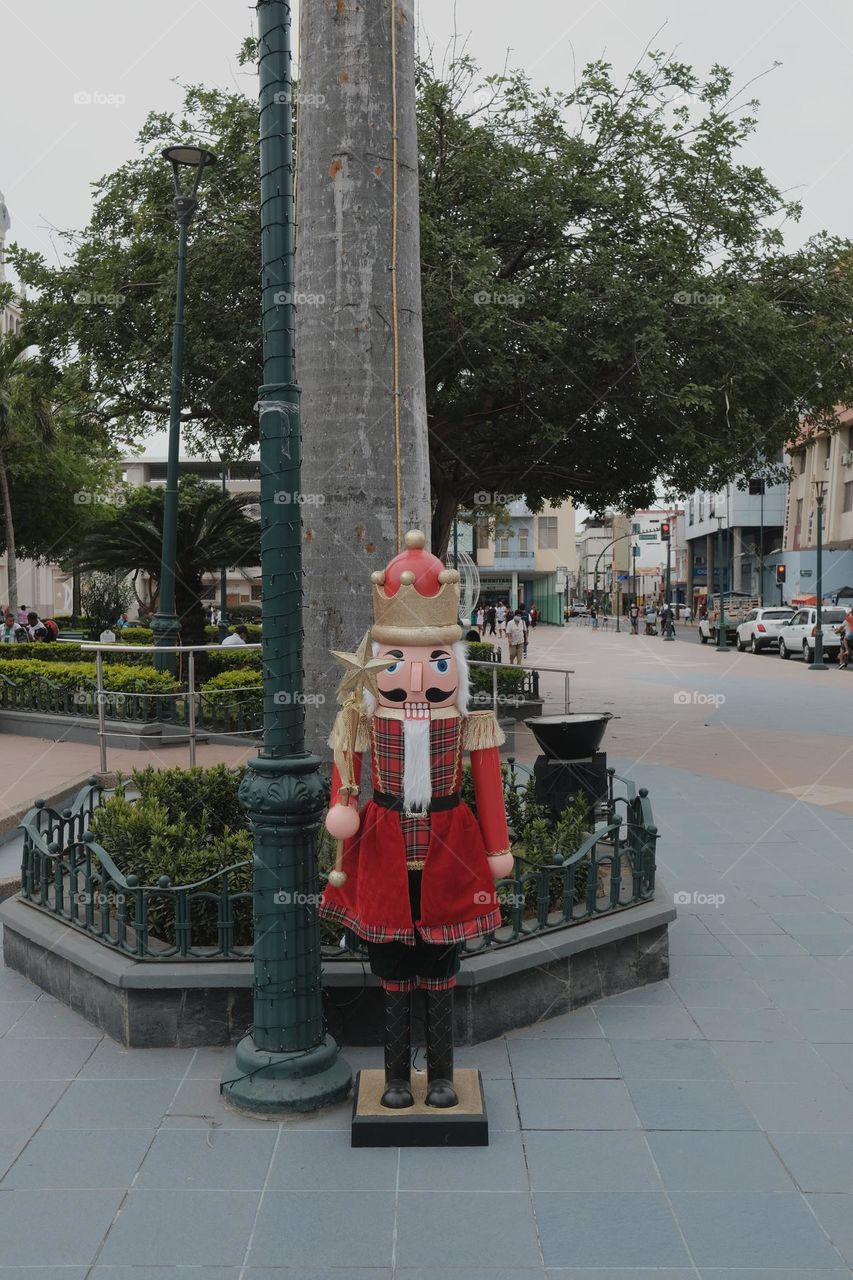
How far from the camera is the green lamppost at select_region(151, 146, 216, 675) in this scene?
41.2 ft

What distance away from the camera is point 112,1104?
4137 millimetres

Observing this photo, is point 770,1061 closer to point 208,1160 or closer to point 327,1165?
point 327,1165

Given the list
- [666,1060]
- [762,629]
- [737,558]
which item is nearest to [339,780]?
[666,1060]

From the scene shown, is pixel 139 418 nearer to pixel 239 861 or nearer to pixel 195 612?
pixel 195 612

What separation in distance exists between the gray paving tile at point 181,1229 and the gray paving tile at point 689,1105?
56.4 inches

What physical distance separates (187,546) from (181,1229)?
46.7 ft

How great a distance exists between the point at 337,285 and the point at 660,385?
7747mm

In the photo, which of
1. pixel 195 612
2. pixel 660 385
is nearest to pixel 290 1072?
pixel 660 385

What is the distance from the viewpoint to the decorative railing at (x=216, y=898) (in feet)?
15.1

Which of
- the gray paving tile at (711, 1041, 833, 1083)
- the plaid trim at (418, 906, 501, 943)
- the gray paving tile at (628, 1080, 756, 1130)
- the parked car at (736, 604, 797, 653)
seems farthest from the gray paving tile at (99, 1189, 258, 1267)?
A: the parked car at (736, 604, 797, 653)

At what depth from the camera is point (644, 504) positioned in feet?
56.9

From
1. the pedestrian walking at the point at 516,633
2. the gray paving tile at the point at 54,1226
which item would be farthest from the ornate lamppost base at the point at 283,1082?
the pedestrian walking at the point at 516,633

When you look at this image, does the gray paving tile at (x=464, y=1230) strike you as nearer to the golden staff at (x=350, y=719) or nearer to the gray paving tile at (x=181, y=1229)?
the gray paving tile at (x=181, y=1229)

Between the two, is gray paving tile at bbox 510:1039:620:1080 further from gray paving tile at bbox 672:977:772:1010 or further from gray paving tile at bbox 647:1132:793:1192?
gray paving tile at bbox 672:977:772:1010
